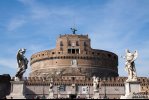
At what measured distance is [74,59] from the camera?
88.4 meters

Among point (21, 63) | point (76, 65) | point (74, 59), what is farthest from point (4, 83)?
point (21, 63)

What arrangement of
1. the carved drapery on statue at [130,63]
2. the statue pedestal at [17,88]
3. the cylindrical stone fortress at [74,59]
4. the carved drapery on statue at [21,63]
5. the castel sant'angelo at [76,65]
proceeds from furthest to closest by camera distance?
the cylindrical stone fortress at [74,59], the castel sant'angelo at [76,65], the carved drapery on statue at [130,63], the carved drapery on statue at [21,63], the statue pedestal at [17,88]

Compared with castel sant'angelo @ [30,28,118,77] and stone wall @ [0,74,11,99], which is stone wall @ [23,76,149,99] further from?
castel sant'angelo @ [30,28,118,77]

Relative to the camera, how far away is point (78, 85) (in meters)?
76.8

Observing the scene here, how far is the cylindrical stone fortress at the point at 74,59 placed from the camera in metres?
88.2

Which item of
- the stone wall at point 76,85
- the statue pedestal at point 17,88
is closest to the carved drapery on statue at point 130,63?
the statue pedestal at point 17,88

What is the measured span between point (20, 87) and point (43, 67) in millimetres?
70660

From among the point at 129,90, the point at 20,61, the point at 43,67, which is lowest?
the point at 129,90

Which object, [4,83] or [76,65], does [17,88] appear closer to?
[4,83]

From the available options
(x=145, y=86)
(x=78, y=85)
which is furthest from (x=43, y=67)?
(x=145, y=86)

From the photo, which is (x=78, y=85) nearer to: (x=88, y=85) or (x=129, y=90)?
(x=88, y=85)

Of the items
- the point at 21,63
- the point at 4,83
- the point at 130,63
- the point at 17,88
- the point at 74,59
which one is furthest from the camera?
the point at 74,59

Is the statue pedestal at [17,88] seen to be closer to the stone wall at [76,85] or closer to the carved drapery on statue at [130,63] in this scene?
the carved drapery on statue at [130,63]

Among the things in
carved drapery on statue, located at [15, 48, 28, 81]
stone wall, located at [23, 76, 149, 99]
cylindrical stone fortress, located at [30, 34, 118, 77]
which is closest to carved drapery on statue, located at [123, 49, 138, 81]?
carved drapery on statue, located at [15, 48, 28, 81]
